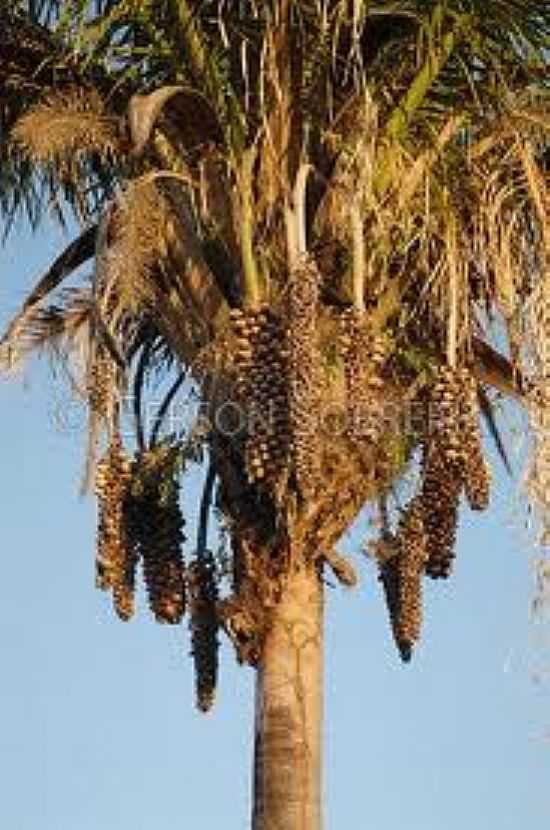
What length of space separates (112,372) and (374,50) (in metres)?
2.55

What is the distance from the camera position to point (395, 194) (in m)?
10.6

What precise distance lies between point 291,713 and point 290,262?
87.5 inches

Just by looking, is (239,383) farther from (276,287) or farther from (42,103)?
(42,103)

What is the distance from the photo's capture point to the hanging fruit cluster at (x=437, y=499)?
966 cm

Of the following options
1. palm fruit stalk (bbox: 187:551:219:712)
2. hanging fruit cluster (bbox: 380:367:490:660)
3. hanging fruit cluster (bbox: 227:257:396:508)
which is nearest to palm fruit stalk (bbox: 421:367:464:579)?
hanging fruit cluster (bbox: 380:367:490:660)

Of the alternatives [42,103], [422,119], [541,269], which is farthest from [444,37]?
[42,103]

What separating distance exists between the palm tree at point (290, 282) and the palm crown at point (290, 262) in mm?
18

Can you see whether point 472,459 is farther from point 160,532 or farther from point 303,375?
point 160,532

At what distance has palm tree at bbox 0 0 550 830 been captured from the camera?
960 cm

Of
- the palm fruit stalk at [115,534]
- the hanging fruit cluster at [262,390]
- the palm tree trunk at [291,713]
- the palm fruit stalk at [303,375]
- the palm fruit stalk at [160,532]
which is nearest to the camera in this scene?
the palm fruit stalk at [303,375]

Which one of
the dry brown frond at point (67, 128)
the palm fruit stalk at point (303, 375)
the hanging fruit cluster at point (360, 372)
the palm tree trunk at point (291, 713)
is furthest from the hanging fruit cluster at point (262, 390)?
the dry brown frond at point (67, 128)

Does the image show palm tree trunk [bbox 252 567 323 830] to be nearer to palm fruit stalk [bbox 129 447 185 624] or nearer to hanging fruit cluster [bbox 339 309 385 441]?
palm fruit stalk [bbox 129 447 185 624]

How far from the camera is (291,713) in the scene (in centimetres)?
959

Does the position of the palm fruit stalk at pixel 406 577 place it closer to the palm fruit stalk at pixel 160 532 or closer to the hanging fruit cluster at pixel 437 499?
the hanging fruit cluster at pixel 437 499
